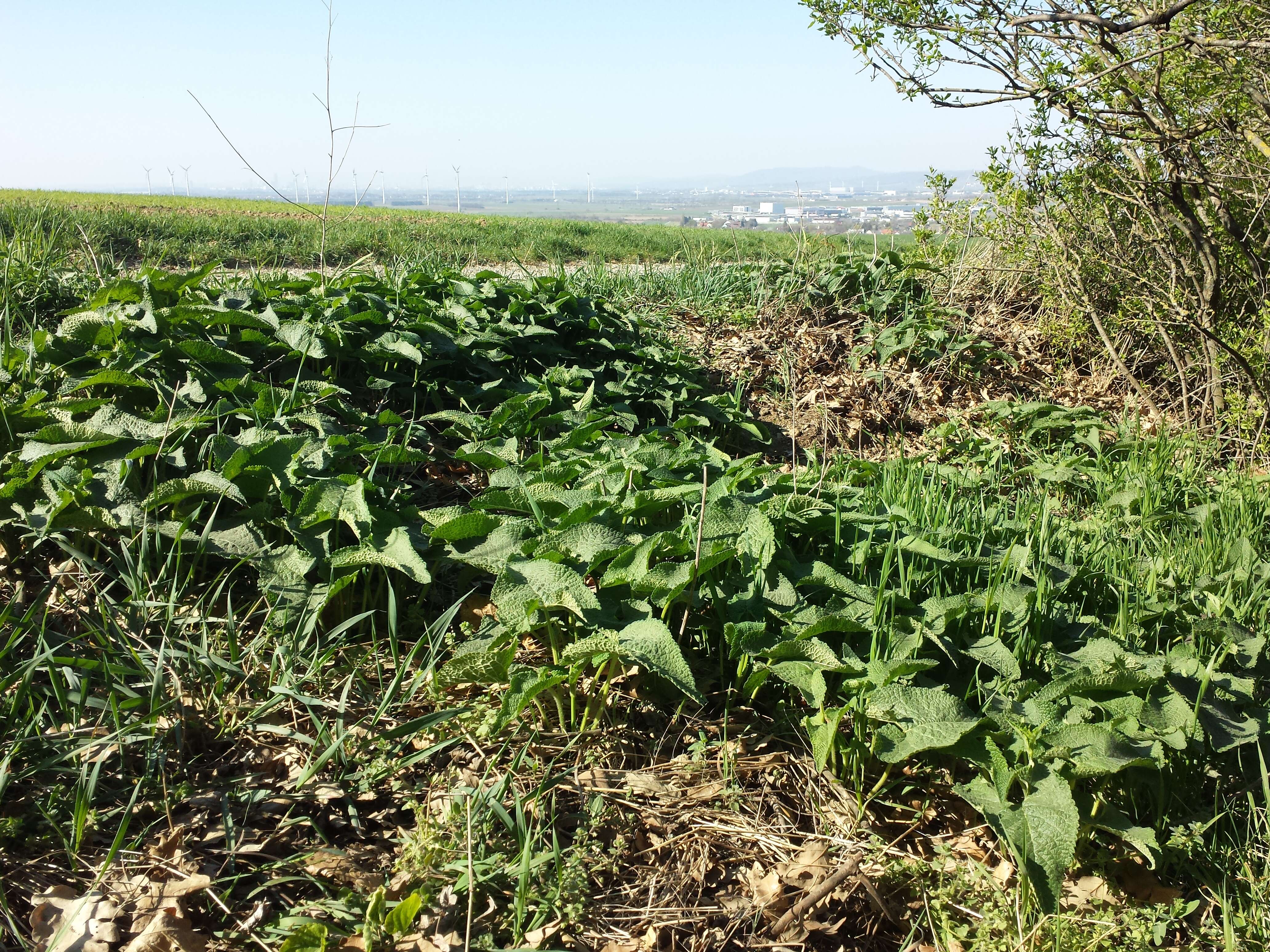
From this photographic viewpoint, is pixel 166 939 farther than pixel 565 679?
No

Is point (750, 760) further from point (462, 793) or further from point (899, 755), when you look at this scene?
point (462, 793)

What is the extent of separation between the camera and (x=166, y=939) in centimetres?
156

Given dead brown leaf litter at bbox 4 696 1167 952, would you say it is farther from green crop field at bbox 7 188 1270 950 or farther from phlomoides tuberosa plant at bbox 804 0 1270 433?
phlomoides tuberosa plant at bbox 804 0 1270 433

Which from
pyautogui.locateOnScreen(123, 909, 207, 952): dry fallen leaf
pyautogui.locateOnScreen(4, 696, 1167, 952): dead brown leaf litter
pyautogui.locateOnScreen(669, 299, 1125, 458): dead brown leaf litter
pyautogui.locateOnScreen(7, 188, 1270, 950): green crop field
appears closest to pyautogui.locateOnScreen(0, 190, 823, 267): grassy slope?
pyautogui.locateOnScreen(669, 299, 1125, 458): dead brown leaf litter

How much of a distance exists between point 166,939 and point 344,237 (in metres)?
8.40

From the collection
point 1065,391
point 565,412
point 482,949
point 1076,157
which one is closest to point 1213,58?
point 1076,157

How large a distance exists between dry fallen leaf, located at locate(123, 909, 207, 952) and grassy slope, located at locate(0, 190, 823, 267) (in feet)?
14.5

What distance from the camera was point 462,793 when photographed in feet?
6.22

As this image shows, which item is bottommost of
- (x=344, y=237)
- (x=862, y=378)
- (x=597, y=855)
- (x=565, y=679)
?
(x=597, y=855)

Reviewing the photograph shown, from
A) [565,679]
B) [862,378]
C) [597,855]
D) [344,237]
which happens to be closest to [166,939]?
[597,855]

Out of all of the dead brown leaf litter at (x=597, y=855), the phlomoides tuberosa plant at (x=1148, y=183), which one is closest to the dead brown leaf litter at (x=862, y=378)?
the phlomoides tuberosa plant at (x=1148, y=183)

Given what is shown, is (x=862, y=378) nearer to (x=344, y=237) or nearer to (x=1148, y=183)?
(x=1148, y=183)

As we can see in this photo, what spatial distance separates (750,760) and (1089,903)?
789mm

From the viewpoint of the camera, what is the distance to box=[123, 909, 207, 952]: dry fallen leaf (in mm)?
1551
